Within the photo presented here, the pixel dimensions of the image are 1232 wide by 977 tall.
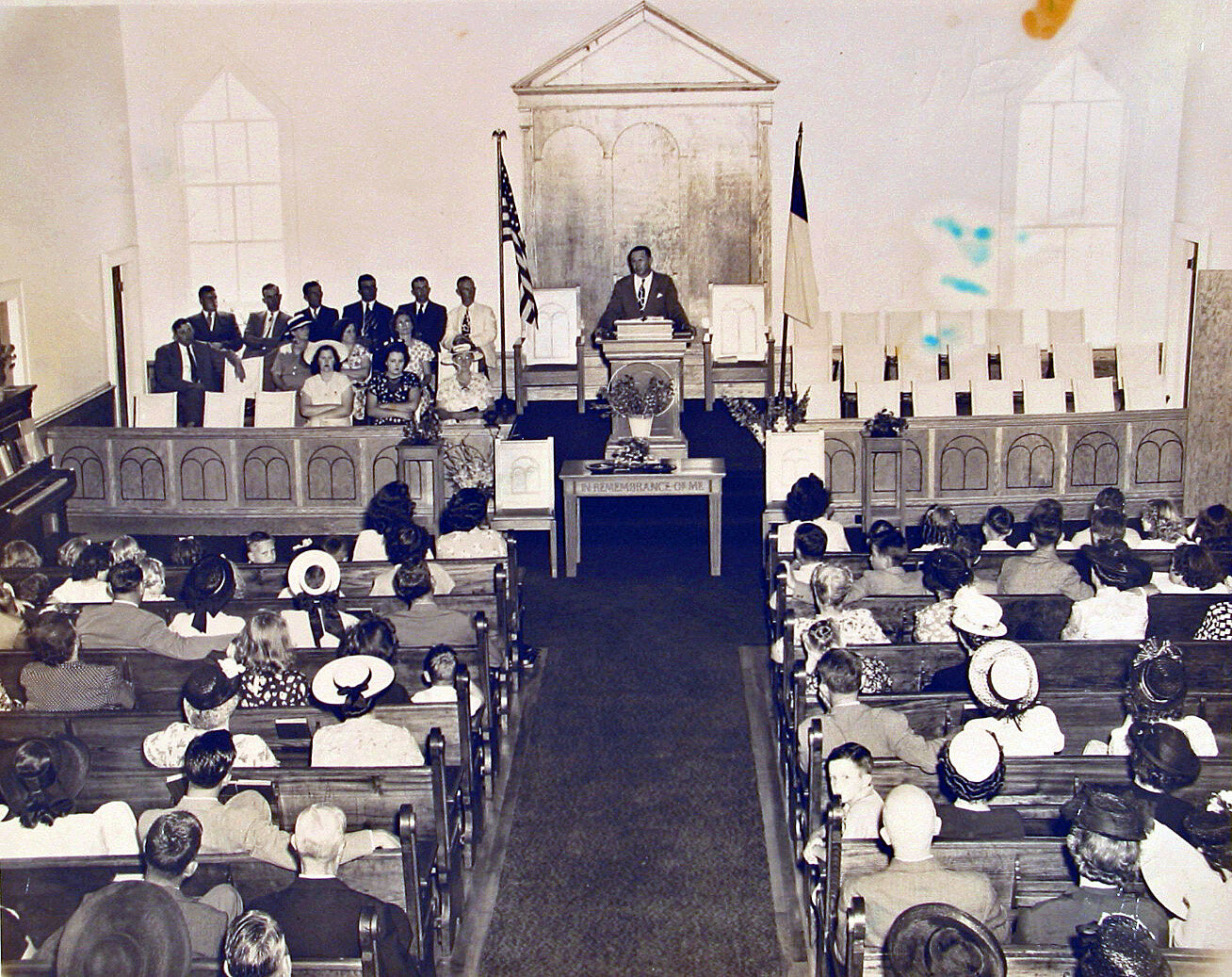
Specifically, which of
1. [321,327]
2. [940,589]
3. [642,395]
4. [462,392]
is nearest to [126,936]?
[940,589]

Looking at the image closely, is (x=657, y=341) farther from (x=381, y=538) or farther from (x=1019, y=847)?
(x=1019, y=847)

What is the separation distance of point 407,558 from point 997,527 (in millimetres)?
3453

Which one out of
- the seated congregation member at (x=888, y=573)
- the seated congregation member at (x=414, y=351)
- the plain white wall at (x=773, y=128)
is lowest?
the seated congregation member at (x=888, y=573)

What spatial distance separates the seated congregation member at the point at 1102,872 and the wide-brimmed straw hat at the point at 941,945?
0.48 m

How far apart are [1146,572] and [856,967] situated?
309 centimetres

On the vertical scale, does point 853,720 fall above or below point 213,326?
below

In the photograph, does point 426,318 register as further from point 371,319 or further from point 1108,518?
point 1108,518

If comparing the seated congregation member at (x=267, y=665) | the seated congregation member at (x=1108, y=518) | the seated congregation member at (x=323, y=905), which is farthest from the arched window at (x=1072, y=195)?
the seated congregation member at (x=323, y=905)

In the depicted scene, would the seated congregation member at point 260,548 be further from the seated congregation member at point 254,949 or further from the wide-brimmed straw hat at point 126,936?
the seated congregation member at point 254,949

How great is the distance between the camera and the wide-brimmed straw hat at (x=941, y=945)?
416 cm

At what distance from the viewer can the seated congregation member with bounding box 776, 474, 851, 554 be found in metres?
8.53

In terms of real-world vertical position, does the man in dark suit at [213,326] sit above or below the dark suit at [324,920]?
above

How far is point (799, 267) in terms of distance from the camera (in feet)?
38.3

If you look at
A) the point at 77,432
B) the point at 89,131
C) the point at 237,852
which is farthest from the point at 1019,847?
the point at 89,131
